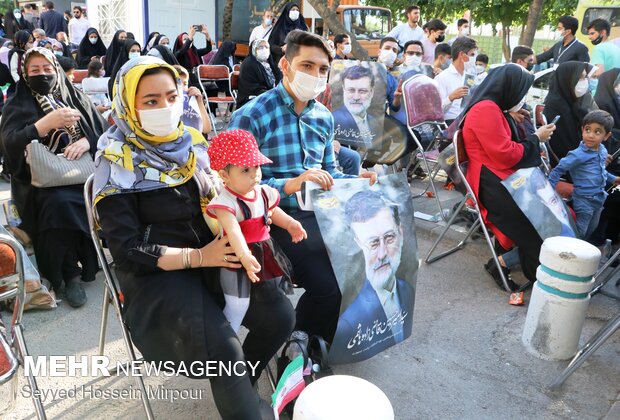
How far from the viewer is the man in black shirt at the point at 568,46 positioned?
296 inches

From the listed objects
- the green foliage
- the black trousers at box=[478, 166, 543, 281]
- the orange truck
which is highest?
the green foliage

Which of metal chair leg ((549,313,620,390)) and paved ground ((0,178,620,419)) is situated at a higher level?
metal chair leg ((549,313,620,390))

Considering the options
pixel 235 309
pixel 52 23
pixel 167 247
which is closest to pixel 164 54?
pixel 167 247

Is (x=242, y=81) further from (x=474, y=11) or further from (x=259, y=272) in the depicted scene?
(x=474, y=11)

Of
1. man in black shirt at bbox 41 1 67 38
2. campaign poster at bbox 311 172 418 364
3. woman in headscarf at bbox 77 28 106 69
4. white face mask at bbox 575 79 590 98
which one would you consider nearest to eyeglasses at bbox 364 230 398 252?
campaign poster at bbox 311 172 418 364

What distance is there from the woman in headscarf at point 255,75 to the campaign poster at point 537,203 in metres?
4.10

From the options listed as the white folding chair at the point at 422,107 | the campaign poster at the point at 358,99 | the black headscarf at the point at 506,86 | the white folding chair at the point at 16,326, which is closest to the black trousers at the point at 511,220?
the black headscarf at the point at 506,86

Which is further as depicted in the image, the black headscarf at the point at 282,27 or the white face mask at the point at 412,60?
the black headscarf at the point at 282,27

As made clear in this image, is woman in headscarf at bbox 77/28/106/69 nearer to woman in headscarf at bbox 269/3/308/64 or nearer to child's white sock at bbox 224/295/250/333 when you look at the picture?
woman in headscarf at bbox 269/3/308/64

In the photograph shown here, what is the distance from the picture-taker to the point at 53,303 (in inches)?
128

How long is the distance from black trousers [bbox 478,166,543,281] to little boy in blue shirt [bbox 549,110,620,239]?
0.69 m

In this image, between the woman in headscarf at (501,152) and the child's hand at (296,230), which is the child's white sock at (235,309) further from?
the woman in headscarf at (501,152)

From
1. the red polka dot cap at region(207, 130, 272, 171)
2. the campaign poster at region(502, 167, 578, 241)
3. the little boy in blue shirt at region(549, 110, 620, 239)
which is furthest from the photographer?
the little boy in blue shirt at region(549, 110, 620, 239)

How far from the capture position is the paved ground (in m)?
2.49
